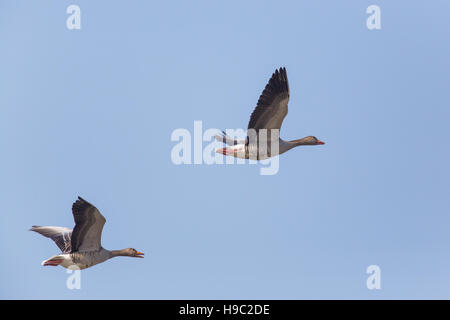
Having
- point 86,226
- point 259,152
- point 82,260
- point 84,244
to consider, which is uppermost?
point 259,152

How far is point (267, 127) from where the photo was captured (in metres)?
18.4

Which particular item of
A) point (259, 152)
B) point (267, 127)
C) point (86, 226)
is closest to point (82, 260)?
point (86, 226)

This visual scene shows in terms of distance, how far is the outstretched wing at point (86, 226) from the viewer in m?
17.5

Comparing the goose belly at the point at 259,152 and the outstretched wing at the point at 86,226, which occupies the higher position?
the goose belly at the point at 259,152

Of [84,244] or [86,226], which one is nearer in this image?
[86,226]

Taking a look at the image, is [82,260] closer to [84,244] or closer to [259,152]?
[84,244]

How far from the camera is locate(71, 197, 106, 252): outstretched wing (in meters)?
17.5

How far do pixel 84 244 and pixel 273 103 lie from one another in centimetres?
500

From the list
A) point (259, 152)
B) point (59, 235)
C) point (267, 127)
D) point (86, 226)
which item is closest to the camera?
point (86, 226)

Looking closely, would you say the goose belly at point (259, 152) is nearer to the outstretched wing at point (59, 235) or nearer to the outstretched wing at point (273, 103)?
the outstretched wing at point (273, 103)

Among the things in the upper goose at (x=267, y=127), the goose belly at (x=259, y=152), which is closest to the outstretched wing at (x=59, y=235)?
the upper goose at (x=267, y=127)

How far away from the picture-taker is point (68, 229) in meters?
20.0
